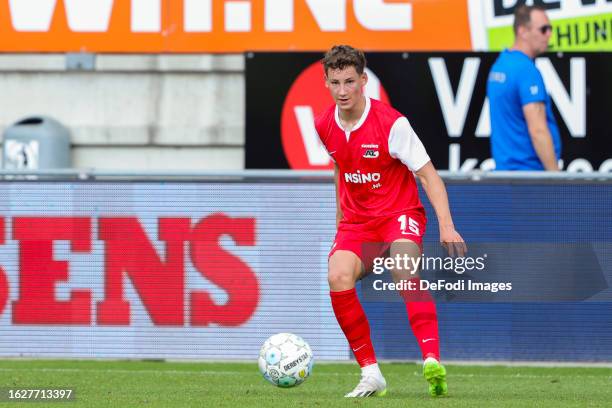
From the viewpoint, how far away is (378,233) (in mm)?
8250

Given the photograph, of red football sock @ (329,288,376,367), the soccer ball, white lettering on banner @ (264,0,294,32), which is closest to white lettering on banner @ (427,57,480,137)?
white lettering on banner @ (264,0,294,32)

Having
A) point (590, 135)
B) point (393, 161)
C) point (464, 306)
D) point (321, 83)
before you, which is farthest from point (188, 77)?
point (393, 161)

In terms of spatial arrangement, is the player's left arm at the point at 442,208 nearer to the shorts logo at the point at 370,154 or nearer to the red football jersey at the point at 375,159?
the red football jersey at the point at 375,159

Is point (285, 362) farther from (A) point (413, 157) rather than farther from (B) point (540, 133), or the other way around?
(B) point (540, 133)

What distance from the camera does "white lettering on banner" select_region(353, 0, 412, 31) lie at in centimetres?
1438

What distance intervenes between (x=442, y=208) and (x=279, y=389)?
1.53m

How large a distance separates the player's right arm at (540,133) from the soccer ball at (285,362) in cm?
343

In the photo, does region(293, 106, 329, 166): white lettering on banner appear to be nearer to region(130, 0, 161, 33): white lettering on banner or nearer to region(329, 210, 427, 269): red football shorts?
region(130, 0, 161, 33): white lettering on banner

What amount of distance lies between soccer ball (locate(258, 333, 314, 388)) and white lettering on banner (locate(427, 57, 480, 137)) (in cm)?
603

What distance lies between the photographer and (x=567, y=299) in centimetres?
1051

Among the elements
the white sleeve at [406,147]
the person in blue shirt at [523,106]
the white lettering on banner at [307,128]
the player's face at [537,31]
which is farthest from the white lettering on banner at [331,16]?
the white sleeve at [406,147]

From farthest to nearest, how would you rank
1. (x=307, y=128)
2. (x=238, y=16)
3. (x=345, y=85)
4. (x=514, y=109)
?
(x=238, y=16) < (x=307, y=128) < (x=514, y=109) < (x=345, y=85)

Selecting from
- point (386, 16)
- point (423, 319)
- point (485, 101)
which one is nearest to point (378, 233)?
point (423, 319)

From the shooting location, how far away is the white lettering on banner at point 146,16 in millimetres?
14594
